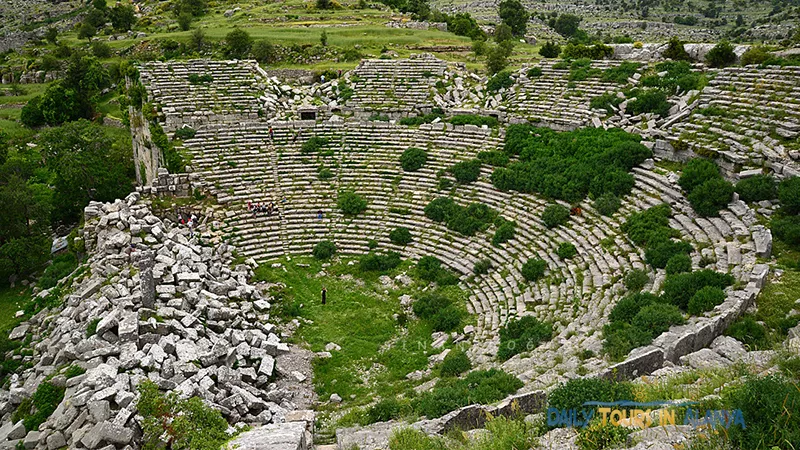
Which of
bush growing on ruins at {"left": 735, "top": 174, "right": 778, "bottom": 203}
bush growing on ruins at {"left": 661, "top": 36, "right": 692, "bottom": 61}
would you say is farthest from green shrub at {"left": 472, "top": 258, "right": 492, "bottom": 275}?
bush growing on ruins at {"left": 661, "top": 36, "right": 692, "bottom": 61}

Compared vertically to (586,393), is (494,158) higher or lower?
lower

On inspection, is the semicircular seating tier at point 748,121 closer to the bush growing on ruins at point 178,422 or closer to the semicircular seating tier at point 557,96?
the semicircular seating tier at point 557,96

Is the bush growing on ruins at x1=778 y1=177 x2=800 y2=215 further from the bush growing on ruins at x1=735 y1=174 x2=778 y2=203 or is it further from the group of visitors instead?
the group of visitors

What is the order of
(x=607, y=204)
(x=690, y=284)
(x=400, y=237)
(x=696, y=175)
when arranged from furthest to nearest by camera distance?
(x=400, y=237) < (x=607, y=204) < (x=696, y=175) < (x=690, y=284)

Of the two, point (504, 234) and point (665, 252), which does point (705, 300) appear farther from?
point (504, 234)

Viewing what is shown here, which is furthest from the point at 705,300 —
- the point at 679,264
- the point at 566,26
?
the point at 566,26

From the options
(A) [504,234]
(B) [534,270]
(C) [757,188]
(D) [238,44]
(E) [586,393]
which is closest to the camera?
(E) [586,393]
